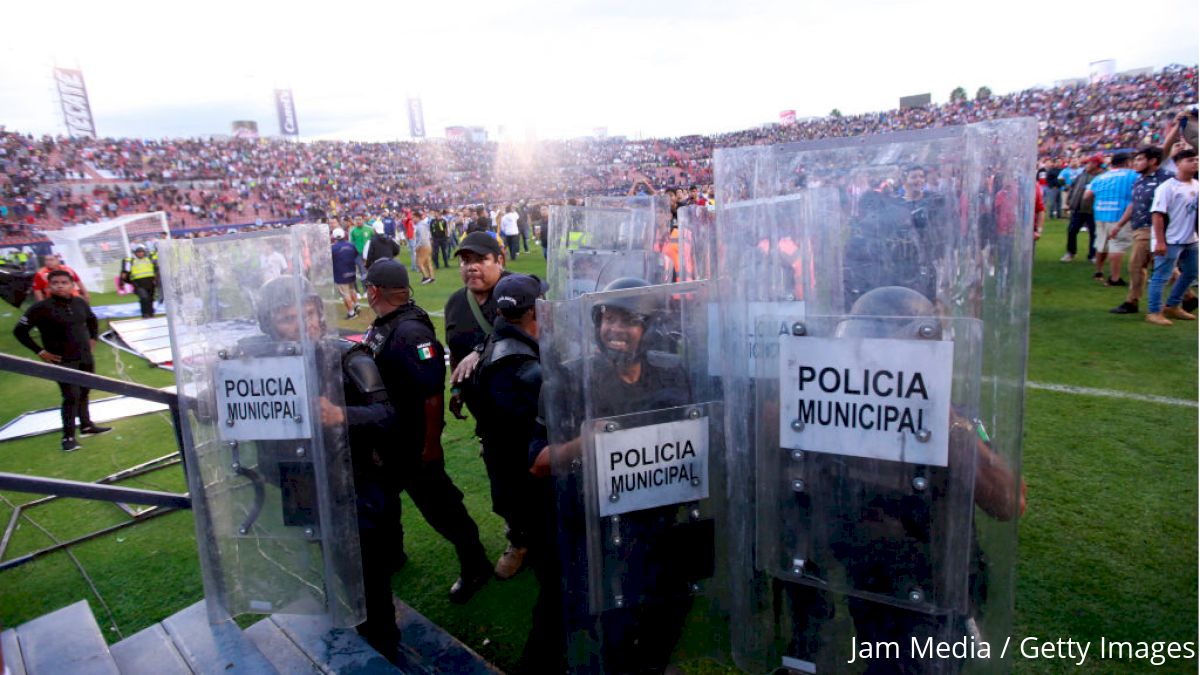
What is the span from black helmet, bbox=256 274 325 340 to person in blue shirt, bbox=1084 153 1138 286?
9616 mm

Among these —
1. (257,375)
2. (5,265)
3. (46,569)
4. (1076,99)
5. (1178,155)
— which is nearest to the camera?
(257,375)

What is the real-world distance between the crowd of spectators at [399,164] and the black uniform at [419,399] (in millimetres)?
25296

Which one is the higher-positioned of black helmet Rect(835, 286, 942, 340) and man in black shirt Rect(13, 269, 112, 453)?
black helmet Rect(835, 286, 942, 340)

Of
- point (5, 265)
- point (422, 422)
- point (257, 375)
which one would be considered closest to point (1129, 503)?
point (422, 422)

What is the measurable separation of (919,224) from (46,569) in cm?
506

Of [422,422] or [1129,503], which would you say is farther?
[1129,503]

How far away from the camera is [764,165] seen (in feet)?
5.49

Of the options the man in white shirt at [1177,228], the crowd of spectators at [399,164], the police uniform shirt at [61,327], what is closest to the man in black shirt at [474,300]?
the police uniform shirt at [61,327]

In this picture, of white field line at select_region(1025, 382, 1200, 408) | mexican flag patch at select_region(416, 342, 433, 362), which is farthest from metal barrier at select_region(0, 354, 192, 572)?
white field line at select_region(1025, 382, 1200, 408)

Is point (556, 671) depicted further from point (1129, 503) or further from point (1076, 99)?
point (1076, 99)

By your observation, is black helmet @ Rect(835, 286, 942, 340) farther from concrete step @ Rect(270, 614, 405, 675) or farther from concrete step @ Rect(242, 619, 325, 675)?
concrete step @ Rect(242, 619, 325, 675)

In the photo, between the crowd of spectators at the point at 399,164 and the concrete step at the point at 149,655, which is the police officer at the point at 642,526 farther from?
the crowd of spectators at the point at 399,164

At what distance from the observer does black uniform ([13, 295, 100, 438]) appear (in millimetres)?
6043

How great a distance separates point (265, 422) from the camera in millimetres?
2398
